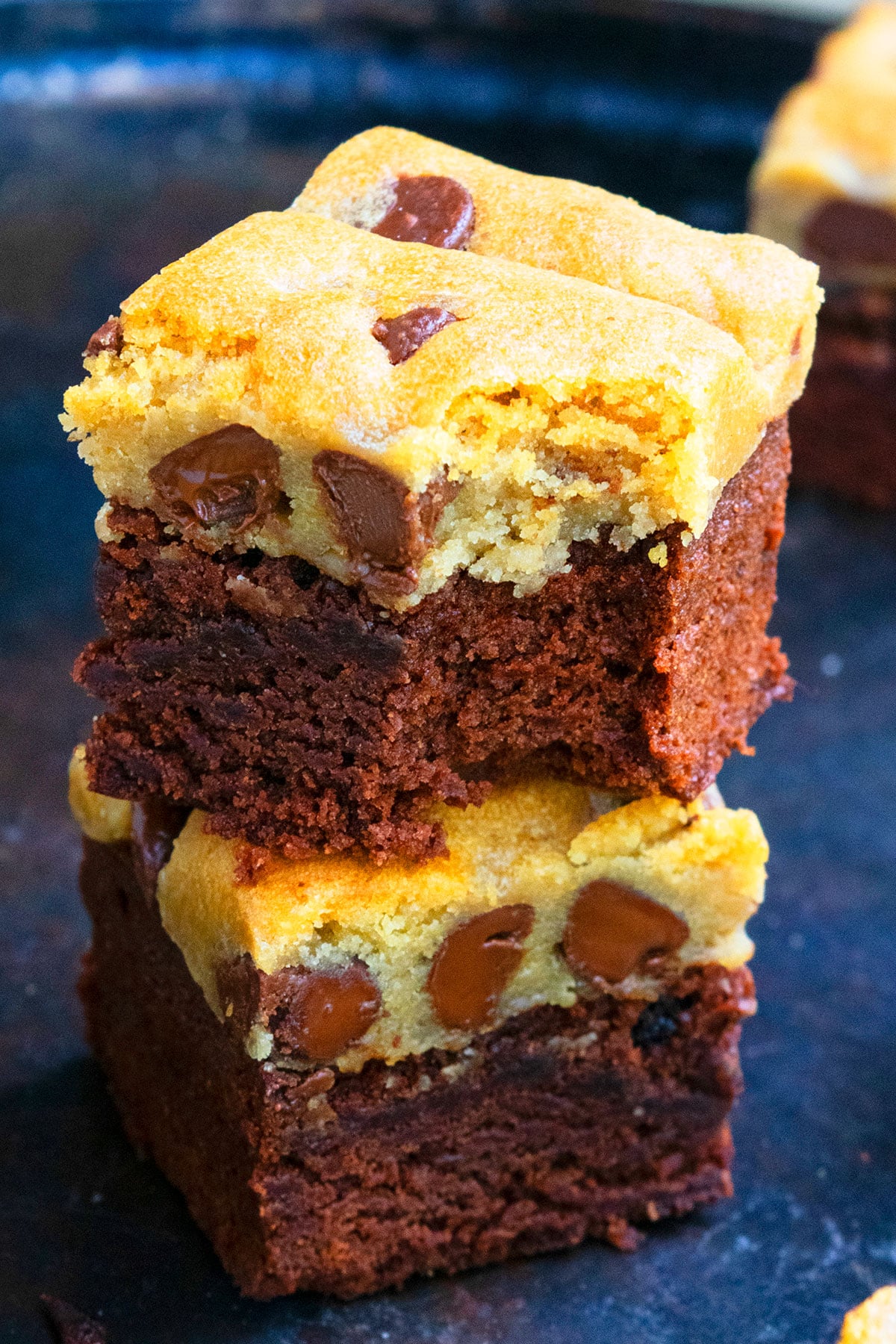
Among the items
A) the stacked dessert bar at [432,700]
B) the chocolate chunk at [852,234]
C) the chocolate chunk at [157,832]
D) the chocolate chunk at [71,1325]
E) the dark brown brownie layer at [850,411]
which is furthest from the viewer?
the dark brown brownie layer at [850,411]

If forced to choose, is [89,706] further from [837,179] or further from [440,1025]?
[837,179]

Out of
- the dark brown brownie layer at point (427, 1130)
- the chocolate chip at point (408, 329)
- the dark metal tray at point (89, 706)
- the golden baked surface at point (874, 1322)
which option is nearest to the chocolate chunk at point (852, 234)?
the dark metal tray at point (89, 706)

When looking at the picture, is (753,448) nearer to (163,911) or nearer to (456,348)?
(456,348)

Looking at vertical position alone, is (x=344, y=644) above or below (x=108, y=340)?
below

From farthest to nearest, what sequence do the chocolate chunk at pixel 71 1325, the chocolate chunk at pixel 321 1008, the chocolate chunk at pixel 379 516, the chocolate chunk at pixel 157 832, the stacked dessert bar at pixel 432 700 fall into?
the chocolate chunk at pixel 157 832 < the chocolate chunk at pixel 71 1325 < the chocolate chunk at pixel 321 1008 < the stacked dessert bar at pixel 432 700 < the chocolate chunk at pixel 379 516

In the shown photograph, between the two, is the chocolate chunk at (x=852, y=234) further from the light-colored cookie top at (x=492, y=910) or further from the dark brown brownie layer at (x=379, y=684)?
the light-colored cookie top at (x=492, y=910)

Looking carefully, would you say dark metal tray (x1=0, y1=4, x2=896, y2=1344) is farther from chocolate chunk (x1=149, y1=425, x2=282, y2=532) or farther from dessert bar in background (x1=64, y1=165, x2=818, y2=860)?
chocolate chunk (x1=149, y1=425, x2=282, y2=532)

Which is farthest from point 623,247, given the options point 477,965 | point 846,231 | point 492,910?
point 846,231

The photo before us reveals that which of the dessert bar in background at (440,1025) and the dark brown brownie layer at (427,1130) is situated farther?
the dark brown brownie layer at (427,1130)

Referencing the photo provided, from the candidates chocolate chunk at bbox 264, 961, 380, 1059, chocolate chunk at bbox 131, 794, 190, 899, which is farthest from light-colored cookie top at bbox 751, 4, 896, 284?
chocolate chunk at bbox 264, 961, 380, 1059
